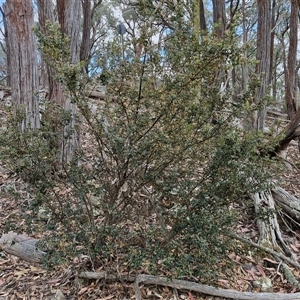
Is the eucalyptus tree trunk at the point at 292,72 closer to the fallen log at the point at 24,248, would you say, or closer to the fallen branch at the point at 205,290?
the fallen branch at the point at 205,290

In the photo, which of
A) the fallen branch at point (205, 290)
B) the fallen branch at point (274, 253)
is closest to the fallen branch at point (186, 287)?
the fallen branch at point (205, 290)

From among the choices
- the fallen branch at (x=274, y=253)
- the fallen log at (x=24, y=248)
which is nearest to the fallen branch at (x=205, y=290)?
the fallen branch at (x=274, y=253)

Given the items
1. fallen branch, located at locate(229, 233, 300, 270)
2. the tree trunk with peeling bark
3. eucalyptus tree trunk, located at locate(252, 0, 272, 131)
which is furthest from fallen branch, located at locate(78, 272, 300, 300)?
eucalyptus tree trunk, located at locate(252, 0, 272, 131)

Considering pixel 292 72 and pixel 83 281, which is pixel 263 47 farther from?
pixel 83 281

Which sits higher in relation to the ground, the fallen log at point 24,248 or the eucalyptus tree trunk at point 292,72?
the eucalyptus tree trunk at point 292,72

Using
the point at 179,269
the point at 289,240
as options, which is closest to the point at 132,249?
the point at 179,269

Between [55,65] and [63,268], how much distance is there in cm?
168

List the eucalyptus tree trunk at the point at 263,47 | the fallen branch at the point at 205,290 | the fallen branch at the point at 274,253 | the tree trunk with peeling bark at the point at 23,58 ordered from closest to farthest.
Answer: the fallen branch at the point at 205,290 → the fallen branch at the point at 274,253 → the tree trunk with peeling bark at the point at 23,58 → the eucalyptus tree trunk at the point at 263,47

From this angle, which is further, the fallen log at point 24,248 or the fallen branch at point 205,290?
the fallen log at point 24,248

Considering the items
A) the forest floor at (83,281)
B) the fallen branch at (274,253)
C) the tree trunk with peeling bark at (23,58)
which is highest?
the tree trunk with peeling bark at (23,58)

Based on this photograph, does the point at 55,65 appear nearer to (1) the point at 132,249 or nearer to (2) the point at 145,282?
(1) the point at 132,249

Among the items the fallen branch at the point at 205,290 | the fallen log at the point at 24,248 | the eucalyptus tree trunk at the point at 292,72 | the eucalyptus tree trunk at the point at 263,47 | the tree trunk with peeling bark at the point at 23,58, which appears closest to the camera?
the fallen branch at the point at 205,290

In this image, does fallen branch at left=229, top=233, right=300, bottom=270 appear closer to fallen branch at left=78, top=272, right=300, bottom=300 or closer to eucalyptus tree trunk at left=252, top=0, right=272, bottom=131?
fallen branch at left=78, top=272, right=300, bottom=300

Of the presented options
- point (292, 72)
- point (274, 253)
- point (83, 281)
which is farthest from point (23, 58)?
point (292, 72)
